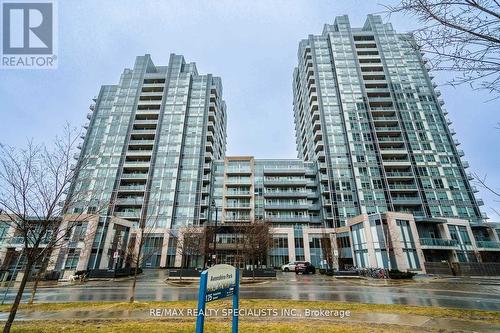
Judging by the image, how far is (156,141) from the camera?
221 ft

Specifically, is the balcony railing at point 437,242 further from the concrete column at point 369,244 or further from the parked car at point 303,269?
the parked car at point 303,269

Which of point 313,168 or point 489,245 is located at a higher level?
point 313,168

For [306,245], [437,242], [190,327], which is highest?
[306,245]

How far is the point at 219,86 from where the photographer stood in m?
89.6

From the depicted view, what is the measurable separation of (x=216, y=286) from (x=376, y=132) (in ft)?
225

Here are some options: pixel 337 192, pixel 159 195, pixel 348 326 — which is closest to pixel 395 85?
pixel 337 192

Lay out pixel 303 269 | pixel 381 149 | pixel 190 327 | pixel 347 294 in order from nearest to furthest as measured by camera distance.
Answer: pixel 190 327 → pixel 347 294 → pixel 303 269 → pixel 381 149

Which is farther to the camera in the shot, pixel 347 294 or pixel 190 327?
pixel 347 294

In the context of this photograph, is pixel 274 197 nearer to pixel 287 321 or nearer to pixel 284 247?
pixel 284 247

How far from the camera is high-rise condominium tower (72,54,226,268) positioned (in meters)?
59.4

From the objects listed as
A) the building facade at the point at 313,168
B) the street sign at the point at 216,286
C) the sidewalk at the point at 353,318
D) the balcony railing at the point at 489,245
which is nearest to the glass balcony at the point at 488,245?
the balcony railing at the point at 489,245

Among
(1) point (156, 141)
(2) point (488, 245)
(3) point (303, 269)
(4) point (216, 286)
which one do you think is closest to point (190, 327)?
(4) point (216, 286)

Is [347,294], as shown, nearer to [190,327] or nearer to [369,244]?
[190,327]

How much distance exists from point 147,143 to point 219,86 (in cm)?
3705
